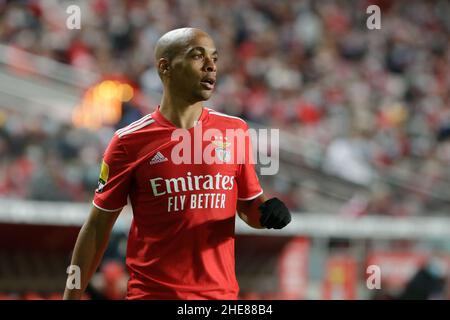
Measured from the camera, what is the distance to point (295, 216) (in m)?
→ 10.5

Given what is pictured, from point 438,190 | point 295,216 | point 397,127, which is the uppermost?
point 397,127

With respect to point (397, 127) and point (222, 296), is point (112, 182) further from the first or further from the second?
point (397, 127)

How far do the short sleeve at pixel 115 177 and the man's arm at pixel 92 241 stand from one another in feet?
0.15

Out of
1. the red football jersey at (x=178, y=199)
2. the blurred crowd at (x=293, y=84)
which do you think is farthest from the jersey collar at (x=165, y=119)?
the blurred crowd at (x=293, y=84)

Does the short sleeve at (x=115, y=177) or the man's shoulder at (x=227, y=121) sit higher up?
the man's shoulder at (x=227, y=121)

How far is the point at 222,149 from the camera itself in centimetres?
418

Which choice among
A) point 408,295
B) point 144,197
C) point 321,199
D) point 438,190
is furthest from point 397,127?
point 144,197

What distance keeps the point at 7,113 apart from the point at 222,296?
7.73 metres

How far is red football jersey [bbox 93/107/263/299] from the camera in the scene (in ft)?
13.1

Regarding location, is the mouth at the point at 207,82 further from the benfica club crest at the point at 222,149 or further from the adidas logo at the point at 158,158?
the adidas logo at the point at 158,158

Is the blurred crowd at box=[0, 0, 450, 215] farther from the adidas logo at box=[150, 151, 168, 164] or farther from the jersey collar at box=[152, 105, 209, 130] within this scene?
the adidas logo at box=[150, 151, 168, 164]

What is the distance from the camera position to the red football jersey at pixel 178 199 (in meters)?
4.00

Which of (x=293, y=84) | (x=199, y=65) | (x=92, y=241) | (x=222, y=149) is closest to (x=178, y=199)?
(x=222, y=149)

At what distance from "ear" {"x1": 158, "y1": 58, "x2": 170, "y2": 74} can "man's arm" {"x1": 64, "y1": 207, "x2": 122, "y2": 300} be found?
690mm
